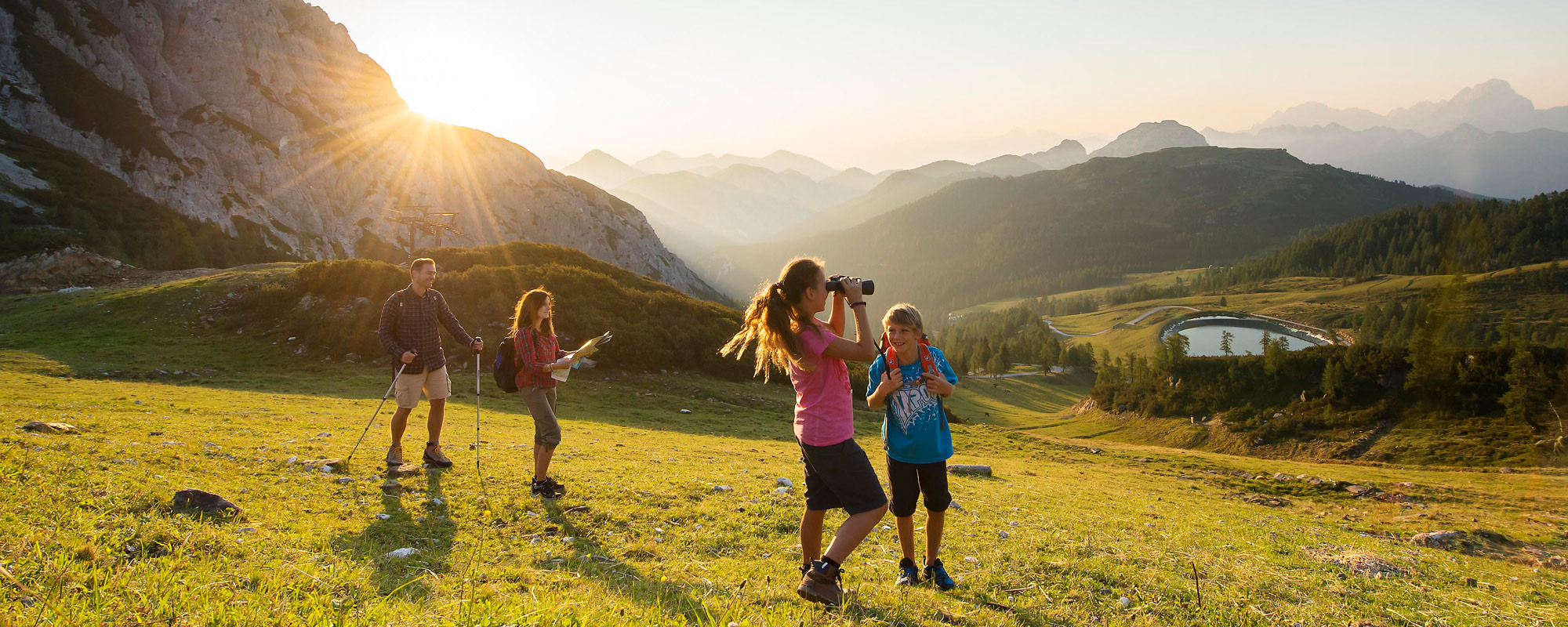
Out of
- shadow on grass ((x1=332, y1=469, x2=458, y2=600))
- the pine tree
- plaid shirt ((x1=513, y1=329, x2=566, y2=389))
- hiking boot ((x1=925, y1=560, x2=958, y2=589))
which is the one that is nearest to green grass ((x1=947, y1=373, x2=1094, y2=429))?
the pine tree

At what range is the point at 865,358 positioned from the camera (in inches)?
210

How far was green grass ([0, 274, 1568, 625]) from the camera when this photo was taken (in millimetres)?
3969

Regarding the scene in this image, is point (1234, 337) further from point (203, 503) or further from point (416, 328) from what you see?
point (203, 503)

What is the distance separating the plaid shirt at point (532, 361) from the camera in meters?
9.05

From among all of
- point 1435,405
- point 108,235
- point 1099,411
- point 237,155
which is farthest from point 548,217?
point 1435,405

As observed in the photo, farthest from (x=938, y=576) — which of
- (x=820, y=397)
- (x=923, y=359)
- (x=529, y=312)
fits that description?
(x=529, y=312)

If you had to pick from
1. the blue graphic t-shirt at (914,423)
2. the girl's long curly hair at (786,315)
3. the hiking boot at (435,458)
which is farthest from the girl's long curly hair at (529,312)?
the blue graphic t-shirt at (914,423)

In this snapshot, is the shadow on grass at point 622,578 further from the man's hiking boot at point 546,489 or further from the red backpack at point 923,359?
the red backpack at point 923,359

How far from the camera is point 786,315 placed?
5391 mm

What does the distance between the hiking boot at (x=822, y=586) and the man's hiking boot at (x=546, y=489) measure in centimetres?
520

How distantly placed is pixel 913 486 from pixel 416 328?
841 centimetres

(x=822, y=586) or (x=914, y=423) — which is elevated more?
(x=914, y=423)

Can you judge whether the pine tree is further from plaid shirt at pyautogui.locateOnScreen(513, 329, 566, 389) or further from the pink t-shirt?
plaid shirt at pyautogui.locateOnScreen(513, 329, 566, 389)

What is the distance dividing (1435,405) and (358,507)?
58.8m
